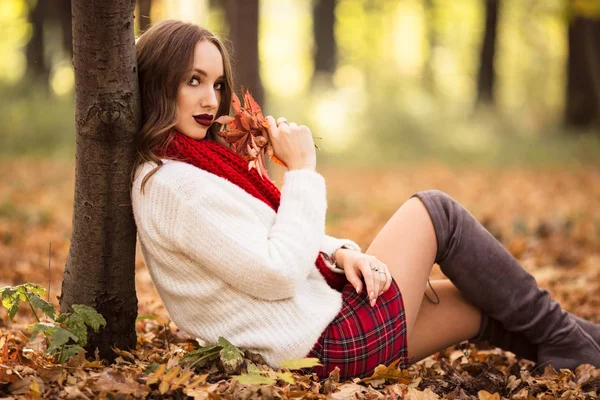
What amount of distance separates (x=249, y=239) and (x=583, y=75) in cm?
1251

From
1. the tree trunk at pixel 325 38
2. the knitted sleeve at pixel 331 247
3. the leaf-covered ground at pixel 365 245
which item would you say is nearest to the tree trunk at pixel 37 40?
the leaf-covered ground at pixel 365 245

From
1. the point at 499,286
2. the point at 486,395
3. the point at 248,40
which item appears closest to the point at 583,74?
the point at 248,40

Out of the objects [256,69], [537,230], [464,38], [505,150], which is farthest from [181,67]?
[464,38]

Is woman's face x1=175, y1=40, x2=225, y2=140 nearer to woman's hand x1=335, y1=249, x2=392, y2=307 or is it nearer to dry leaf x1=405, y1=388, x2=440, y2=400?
woman's hand x1=335, y1=249, x2=392, y2=307

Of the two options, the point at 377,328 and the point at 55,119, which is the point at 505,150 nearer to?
the point at 55,119

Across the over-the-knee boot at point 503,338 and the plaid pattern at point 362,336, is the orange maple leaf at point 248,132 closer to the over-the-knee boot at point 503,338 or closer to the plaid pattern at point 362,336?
the plaid pattern at point 362,336

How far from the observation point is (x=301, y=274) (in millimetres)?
2268

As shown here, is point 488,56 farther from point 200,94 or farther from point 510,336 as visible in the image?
point 200,94

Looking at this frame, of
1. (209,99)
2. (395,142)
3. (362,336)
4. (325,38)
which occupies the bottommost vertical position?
(395,142)

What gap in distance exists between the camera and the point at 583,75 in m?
13.0

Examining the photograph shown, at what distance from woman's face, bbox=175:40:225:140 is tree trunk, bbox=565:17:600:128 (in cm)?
1191

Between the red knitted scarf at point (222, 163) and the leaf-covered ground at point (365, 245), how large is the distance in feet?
1.98

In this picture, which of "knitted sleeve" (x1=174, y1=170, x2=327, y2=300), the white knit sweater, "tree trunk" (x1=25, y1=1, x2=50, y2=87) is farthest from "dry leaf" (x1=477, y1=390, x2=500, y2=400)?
"tree trunk" (x1=25, y1=1, x2=50, y2=87)

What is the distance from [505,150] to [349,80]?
15.2m
